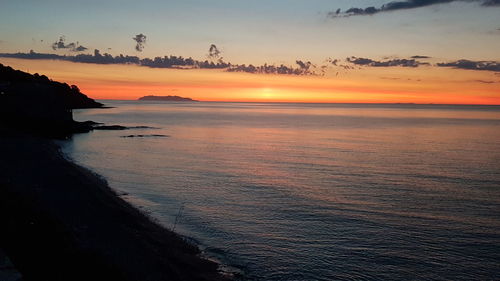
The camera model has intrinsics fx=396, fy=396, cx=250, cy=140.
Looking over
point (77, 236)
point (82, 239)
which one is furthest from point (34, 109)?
point (82, 239)

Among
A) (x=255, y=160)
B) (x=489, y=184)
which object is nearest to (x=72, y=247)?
(x=489, y=184)

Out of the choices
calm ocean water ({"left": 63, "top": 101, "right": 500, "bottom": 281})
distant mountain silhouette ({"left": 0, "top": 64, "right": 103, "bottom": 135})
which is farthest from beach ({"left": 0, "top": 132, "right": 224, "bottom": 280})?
distant mountain silhouette ({"left": 0, "top": 64, "right": 103, "bottom": 135})

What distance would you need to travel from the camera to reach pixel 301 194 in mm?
35469

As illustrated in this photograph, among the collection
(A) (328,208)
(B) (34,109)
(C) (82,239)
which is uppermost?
(B) (34,109)

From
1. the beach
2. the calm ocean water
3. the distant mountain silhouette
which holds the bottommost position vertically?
the calm ocean water

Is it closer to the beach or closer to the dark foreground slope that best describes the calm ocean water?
the beach

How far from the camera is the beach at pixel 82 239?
1523cm

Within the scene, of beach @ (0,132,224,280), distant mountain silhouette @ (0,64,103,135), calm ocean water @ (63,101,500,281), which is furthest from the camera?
distant mountain silhouette @ (0,64,103,135)

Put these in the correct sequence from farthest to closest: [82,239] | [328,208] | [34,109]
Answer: [34,109] < [328,208] < [82,239]

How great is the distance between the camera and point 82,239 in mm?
18312

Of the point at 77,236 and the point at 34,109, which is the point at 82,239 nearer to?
the point at 77,236

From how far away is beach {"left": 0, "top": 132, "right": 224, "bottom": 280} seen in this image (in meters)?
15.2

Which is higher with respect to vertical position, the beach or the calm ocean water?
the beach

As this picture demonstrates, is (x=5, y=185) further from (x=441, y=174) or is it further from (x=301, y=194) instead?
(x=441, y=174)
